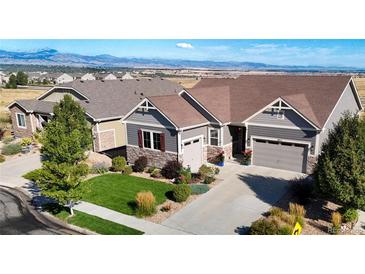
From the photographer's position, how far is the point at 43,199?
58.9ft

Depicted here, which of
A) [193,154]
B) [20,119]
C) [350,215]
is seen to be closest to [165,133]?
[193,154]

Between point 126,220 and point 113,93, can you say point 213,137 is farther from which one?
point 113,93

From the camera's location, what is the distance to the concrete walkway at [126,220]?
1400 cm

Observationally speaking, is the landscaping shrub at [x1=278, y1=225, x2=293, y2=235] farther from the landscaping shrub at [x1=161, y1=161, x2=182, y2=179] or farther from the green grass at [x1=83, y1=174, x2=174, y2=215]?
the landscaping shrub at [x1=161, y1=161, x2=182, y2=179]

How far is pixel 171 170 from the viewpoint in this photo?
2056cm

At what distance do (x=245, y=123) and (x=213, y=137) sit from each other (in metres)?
2.62

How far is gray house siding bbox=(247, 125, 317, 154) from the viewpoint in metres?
19.9

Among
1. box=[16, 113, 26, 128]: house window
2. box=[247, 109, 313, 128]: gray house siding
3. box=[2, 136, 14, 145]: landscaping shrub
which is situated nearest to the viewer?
box=[247, 109, 313, 128]: gray house siding

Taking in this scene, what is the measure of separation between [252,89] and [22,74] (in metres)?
85.1

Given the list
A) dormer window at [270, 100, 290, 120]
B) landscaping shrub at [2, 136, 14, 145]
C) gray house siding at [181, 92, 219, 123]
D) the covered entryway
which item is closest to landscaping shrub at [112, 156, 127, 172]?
gray house siding at [181, 92, 219, 123]

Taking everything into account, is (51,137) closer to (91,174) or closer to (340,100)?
(91,174)

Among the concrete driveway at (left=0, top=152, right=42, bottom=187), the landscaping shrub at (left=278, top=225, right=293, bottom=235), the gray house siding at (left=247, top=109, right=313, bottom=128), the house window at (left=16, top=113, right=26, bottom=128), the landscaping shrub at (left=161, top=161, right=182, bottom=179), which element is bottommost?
the concrete driveway at (left=0, top=152, right=42, bottom=187)

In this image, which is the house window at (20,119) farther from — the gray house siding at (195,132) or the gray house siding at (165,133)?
the gray house siding at (195,132)

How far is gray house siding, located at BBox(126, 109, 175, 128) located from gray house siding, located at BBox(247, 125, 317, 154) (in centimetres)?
575
